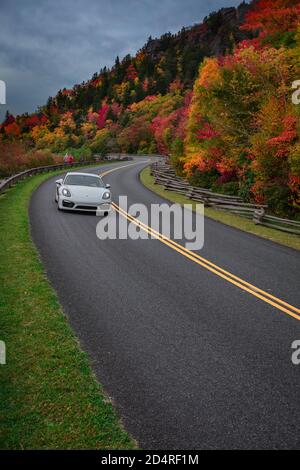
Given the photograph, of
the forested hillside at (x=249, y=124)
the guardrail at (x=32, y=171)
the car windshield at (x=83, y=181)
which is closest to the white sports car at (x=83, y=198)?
the car windshield at (x=83, y=181)

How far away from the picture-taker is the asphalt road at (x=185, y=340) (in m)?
3.59

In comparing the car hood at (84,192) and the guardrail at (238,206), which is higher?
the car hood at (84,192)

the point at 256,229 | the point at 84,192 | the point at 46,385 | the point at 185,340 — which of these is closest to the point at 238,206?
the point at 256,229

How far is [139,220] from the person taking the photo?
1413 cm

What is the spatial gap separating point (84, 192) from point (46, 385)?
11.1 m

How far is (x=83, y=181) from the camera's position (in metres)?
15.8

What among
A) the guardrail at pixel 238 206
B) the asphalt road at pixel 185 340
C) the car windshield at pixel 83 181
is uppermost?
the car windshield at pixel 83 181

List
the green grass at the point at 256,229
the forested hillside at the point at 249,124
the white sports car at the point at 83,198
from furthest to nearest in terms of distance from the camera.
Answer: the forested hillside at the point at 249,124, the white sports car at the point at 83,198, the green grass at the point at 256,229

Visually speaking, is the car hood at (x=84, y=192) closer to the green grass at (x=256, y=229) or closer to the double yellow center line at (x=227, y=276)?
the double yellow center line at (x=227, y=276)

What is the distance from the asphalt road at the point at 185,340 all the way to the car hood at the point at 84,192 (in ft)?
15.1

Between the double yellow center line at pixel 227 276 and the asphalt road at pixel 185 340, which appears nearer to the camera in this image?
the asphalt road at pixel 185 340

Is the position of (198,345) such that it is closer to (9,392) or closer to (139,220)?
(9,392)
